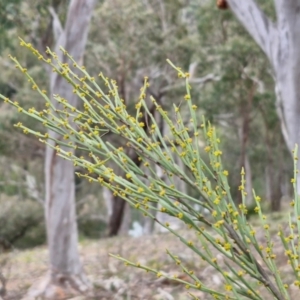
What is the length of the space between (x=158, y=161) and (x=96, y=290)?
421 cm

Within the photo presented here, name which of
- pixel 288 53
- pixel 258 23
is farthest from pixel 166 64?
pixel 288 53

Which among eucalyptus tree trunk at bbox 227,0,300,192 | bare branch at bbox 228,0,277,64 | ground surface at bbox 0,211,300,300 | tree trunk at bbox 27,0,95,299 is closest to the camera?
eucalyptus tree trunk at bbox 227,0,300,192

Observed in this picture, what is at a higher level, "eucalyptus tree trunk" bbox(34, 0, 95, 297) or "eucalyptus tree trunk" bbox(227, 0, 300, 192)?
"eucalyptus tree trunk" bbox(227, 0, 300, 192)

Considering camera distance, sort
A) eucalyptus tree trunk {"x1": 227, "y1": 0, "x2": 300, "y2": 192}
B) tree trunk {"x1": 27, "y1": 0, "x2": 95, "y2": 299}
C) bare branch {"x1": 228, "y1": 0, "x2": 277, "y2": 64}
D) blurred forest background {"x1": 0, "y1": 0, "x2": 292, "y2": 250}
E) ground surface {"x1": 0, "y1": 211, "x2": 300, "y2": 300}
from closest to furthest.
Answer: eucalyptus tree trunk {"x1": 227, "y1": 0, "x2": 300, "y2": 192} < bare branch {"x1": 228, "y1": 0, "x2": 277, "y2": 64} < ground surface {"x1": 0, "y1": 211, "x2": 300, "y2": 300} < tree trunk {"x1": 27, "y1": 0, "x2": 95, "y2": 299} < blurred forest background {"x1": 0, "y1": 0, "x2": 292, "y2": 250}

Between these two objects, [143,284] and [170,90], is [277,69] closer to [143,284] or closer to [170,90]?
[143,284]

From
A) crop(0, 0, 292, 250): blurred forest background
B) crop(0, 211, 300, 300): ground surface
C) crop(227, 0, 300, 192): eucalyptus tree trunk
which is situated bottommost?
crop(0, 211, 300, 300): ground surface

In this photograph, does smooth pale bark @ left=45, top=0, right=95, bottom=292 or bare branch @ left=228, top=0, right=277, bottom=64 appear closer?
bare branch @ left=228, top=0, right=277, bottom=64

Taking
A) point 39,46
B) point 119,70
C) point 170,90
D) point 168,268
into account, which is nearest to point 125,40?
point 119,70

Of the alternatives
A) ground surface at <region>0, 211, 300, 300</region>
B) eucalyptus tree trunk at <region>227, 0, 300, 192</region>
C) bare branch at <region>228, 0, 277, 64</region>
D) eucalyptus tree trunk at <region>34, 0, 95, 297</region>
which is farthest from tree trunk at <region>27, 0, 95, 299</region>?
eucalyptus tree trunk at <region>227, 0, 300, 192</region>

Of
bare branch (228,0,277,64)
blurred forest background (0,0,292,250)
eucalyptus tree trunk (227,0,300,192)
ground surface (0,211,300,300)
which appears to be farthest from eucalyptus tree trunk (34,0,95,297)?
blurred forest background (0,0,292,250)

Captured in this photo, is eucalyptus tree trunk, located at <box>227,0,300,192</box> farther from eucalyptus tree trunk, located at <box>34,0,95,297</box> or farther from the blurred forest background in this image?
the blurred forest background

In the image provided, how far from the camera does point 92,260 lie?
8.38 m

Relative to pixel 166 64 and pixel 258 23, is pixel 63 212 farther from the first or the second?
pixel 166 64

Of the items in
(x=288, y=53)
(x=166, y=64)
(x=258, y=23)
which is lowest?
(x=288, y=53)
